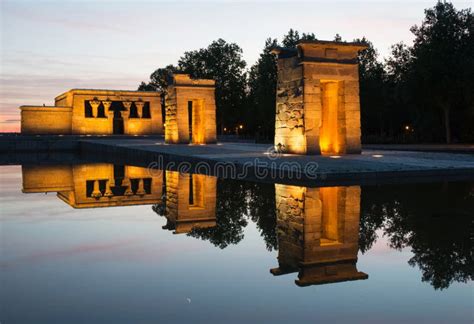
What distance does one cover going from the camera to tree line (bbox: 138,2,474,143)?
32.5 metres

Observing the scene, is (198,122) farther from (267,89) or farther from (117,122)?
(117,122)

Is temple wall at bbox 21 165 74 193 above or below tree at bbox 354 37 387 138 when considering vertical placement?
below

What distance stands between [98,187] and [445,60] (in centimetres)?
2665

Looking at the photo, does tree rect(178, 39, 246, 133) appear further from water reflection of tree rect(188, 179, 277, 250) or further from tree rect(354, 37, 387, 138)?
water reflection of tree rect(188, 179, 277, 250)

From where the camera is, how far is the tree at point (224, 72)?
186ft

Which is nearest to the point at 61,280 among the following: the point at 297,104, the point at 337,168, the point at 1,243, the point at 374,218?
the point at 1,243

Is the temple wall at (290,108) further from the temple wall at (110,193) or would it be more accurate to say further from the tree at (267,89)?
the tree at (267,89)

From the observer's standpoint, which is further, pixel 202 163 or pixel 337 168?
pixel 202 163

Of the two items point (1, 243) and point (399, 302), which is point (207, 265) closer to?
point (399, 302)

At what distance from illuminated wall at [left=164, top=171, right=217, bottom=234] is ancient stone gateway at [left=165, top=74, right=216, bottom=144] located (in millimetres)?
17863

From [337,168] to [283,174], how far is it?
4.49 ft

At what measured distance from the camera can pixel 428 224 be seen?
22.7 ft

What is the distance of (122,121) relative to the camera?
5159 cm

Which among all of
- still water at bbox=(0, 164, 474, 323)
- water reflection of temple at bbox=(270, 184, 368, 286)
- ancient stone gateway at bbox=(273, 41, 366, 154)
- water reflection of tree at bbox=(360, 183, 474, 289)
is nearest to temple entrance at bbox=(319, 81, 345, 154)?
ancient stone gateway at bbox=(273, 41, 366, 154)
